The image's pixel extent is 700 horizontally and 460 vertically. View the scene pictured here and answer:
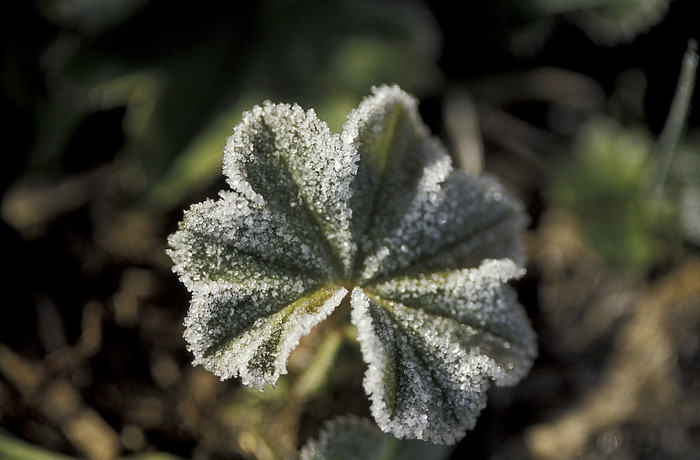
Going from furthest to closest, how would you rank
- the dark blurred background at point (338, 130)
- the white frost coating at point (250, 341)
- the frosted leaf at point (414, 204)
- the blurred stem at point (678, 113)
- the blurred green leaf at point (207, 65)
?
the blurred green leaf at point (207, 65) → the dark blurred background at point (338, 130) → the blurred stem at point (678, 113) → the frosted leaf at point (414, 204) → the white frost coating at point (250, 341)

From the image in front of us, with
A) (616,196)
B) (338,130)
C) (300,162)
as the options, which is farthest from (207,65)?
(616,196)

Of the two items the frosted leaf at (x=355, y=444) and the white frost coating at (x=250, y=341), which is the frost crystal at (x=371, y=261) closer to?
the white frost coating at (x=250, y=341)

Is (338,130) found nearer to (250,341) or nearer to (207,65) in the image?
(207,65)

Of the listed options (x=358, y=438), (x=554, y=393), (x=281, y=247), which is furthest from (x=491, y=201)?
(x=554, y=393)

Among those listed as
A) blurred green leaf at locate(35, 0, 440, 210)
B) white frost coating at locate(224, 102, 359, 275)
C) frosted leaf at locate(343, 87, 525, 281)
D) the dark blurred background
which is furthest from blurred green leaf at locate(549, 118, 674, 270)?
white frost coating at locate(224, 102, 359, 275)

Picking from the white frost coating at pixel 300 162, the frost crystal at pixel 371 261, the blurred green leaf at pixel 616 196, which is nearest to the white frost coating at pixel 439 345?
the frost crystal at pixel 371 261

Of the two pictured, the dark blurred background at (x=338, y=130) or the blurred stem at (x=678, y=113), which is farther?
the dark blurred background at (x=338, y=130)
